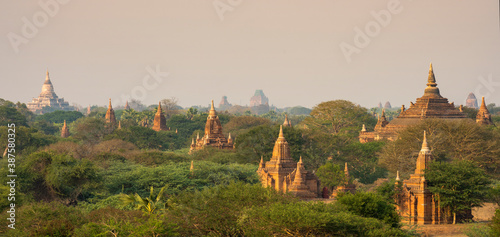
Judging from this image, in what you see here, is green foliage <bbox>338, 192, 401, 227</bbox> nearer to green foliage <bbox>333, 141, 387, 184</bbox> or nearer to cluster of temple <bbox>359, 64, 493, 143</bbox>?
green foliage <bbox>333, 141, 387, 184</bbox>

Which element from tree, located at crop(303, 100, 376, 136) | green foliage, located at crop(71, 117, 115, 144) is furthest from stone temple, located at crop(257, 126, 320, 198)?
green foliage, located at crop(71, 117, 115, 144)

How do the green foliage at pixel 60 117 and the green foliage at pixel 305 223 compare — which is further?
the green foliage at pixel 60 117

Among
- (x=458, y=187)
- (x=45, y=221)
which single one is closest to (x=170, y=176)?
(x=45, y=221)

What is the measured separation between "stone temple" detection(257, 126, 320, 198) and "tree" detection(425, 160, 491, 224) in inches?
344

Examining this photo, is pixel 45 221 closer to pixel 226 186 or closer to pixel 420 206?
pixel 226 186

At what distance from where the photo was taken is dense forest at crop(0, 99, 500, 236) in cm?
3600

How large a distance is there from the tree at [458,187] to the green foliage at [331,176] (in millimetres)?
10549

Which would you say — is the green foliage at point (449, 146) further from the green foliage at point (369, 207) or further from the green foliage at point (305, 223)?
the green foliage at point (305, 223)

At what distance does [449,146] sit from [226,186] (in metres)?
28.5

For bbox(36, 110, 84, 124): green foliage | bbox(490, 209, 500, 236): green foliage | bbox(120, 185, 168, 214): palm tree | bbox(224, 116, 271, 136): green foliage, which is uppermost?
bbox(36, 110, 84, 124): green foliage

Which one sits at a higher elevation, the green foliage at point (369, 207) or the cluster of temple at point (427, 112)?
the cluster of temple at point (427, 112)

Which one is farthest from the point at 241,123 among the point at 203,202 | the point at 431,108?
the point at 203,202

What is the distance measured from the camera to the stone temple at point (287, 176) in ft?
176

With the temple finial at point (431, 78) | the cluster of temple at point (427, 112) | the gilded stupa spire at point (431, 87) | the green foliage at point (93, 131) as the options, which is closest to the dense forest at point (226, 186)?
the cluster of temple at point (427, 112)
